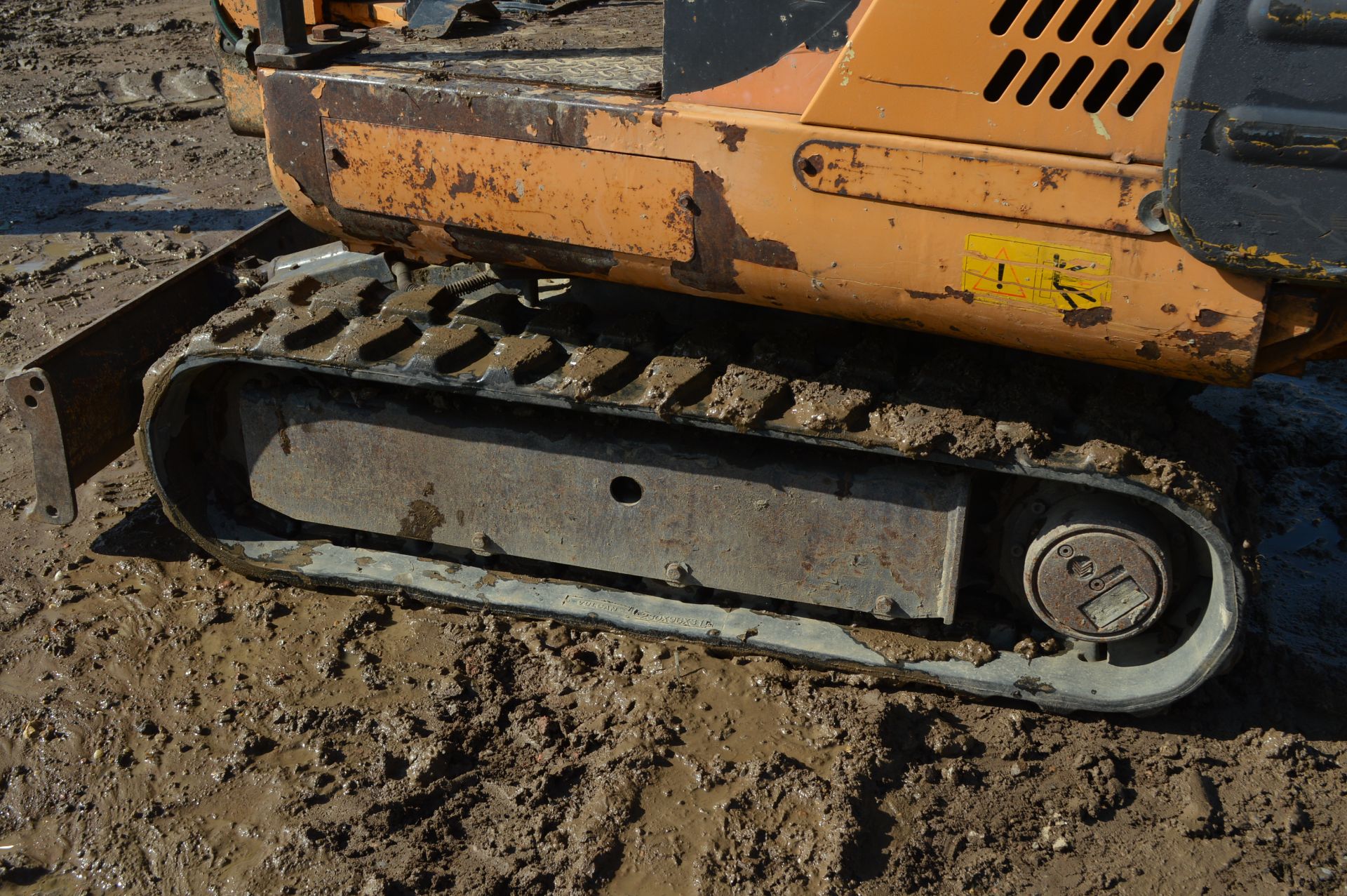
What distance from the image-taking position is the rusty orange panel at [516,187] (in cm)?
273

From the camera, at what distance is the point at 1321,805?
9.75 ft

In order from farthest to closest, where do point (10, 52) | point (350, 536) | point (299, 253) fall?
point (10, 52) < point (299, 253) < point (350, 536)

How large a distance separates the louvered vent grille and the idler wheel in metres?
1.02

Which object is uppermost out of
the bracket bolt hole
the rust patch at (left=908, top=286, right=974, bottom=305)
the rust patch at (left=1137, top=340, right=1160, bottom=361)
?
the rust patch at (left=908, top=286, right=974, bottom=305)

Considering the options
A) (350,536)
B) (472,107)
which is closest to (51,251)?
(350,536)

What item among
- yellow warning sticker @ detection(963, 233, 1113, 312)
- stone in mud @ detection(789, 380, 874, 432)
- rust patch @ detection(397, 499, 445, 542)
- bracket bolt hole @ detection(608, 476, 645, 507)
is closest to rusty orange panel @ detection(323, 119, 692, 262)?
stone in mud @ detection(789, 380, 874, 432)

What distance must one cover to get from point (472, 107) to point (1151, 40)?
1466 millimetres

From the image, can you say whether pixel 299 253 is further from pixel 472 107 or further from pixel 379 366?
pixel 472 107

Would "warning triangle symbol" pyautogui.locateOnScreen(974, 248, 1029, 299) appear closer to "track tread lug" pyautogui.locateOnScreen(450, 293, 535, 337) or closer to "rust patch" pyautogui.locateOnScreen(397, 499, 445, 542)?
"track tread lug" pyautogui.locateOnScreen(450, 293, 535, 337)

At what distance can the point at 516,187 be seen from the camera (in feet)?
9.32

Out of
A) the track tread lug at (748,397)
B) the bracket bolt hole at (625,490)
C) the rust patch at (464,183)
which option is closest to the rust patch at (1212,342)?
the track tread lug at (748,397)

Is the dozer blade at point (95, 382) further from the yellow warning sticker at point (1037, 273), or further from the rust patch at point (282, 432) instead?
the yellow warning sticker at point (1037, 273)

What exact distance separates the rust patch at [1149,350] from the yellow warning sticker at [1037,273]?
0.13m

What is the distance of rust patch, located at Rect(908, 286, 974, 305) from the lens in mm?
2582
